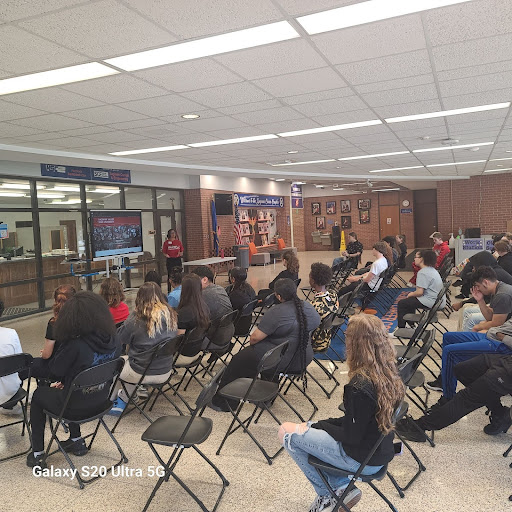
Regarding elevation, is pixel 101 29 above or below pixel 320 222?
above

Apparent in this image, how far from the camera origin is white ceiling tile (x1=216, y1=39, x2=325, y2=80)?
3.26m

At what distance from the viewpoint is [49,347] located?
3400mm

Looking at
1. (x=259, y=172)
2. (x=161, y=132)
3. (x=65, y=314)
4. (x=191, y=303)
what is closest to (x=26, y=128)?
(x=161, y=132)

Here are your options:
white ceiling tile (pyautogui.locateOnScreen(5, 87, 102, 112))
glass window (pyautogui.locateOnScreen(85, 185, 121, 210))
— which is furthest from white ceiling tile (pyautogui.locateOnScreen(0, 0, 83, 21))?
glass window (pyautogui.locateOnScreen(85, 185, 121, 210))

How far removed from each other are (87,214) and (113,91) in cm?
681

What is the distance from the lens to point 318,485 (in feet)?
8.14

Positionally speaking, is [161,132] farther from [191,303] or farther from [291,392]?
[291,392]

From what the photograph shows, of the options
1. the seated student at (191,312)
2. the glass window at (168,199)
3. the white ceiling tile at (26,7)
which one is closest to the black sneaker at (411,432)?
the seated student at (191,312)

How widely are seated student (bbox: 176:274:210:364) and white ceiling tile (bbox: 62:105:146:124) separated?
1.92 metres

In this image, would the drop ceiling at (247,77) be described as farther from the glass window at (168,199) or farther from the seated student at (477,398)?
the glass window at (168,199)

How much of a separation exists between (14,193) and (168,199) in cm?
486

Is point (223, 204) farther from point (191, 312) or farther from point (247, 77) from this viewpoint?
point (247, 77)

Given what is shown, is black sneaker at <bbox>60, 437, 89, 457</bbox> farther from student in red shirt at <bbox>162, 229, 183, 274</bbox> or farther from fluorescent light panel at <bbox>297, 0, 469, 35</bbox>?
student in red shirt at <bbox>162, 229, 183, 274</bbox>

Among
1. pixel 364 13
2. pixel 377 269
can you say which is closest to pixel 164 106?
pixel 364 13
